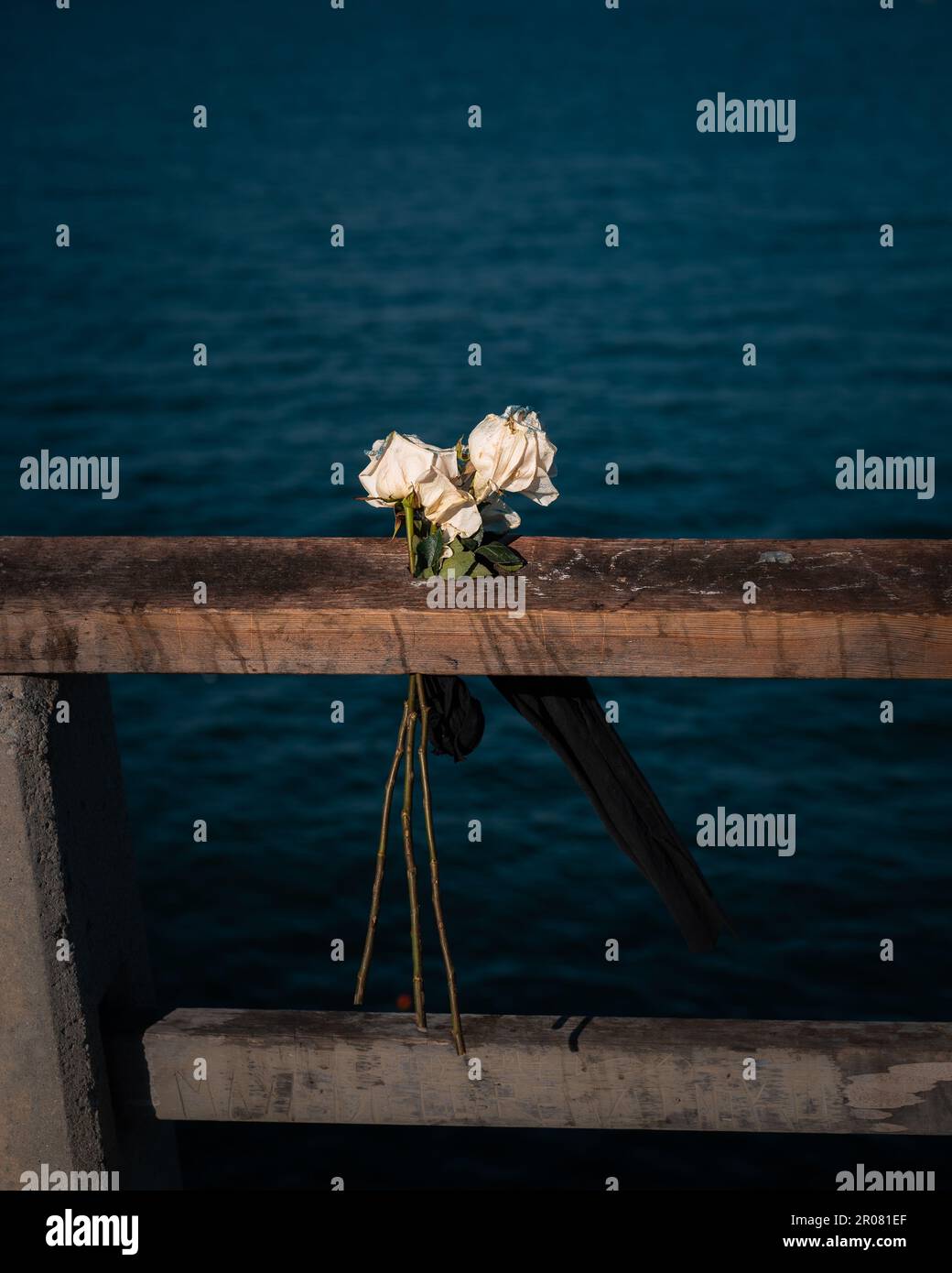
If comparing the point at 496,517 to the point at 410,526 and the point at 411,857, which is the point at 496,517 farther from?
the point at 411,857

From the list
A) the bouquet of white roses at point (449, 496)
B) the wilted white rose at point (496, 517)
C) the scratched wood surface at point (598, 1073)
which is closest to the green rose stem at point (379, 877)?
the bouquet of white roses at point (449, 496)

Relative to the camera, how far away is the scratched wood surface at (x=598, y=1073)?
2.66m

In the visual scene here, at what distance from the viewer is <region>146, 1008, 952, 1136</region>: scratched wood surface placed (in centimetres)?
266

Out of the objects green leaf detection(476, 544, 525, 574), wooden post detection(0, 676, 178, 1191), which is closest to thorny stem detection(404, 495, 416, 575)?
green leaf detection(476, 544, 525, 574)

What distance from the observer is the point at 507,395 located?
34.5 ft

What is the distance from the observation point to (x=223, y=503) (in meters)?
9.06

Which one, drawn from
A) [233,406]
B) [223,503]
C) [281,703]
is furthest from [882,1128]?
[233,406]

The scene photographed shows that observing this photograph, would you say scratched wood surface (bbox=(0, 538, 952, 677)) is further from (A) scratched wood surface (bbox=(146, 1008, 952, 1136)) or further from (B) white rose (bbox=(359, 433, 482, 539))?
(A) scratched wood surface (bbox=(146, 1008, 952, 1136))

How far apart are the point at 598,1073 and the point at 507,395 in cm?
821

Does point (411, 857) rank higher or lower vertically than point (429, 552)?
lower

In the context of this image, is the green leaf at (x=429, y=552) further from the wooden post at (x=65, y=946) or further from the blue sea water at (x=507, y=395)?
the blue sea water at (x=507, y=395)

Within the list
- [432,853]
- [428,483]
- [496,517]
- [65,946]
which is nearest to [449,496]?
[428,483]
